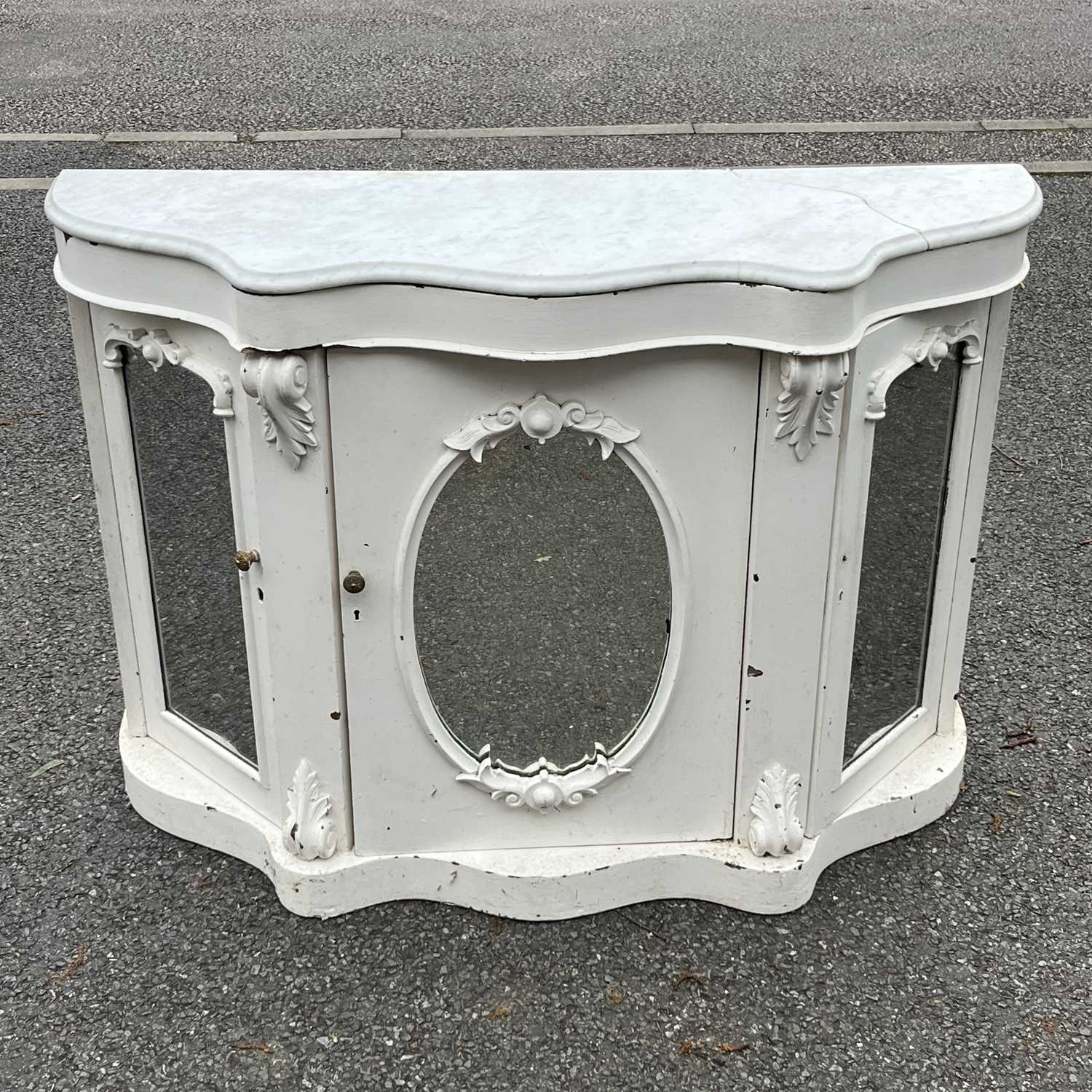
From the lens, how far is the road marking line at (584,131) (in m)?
7.01

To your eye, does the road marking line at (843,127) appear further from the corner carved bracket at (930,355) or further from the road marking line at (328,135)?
the corner carved bracket at (930,355)

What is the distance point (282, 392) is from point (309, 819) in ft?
2.56

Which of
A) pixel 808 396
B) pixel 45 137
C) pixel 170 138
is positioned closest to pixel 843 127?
pixel 170 138

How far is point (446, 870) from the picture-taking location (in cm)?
241

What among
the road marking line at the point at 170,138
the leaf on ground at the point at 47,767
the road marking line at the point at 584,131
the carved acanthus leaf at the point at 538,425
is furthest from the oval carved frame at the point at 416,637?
the road marking line at the point at 170,138

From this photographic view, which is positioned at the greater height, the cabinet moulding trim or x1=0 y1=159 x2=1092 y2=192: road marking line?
the cabinet moulding trim

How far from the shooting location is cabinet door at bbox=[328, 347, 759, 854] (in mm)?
2047

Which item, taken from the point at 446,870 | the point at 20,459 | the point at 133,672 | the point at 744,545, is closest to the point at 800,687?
the point at 744,545

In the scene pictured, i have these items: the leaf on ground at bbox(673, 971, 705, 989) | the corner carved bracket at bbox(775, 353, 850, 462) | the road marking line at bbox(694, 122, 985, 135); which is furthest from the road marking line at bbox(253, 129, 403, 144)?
the leaf on ground at bbox(673, 971, 705, 989)

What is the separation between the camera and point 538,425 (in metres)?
2.05

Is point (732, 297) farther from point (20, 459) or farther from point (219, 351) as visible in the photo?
point (20, 459)

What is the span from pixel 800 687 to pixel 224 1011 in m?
1.07

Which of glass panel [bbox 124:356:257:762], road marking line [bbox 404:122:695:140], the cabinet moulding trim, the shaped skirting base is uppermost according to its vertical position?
the cabinet moulding trim

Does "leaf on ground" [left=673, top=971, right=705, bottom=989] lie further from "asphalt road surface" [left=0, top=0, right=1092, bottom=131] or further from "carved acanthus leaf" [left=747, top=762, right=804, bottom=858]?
"asphalt road surface" [left=0, top=0, right=1092, bottom=131]
